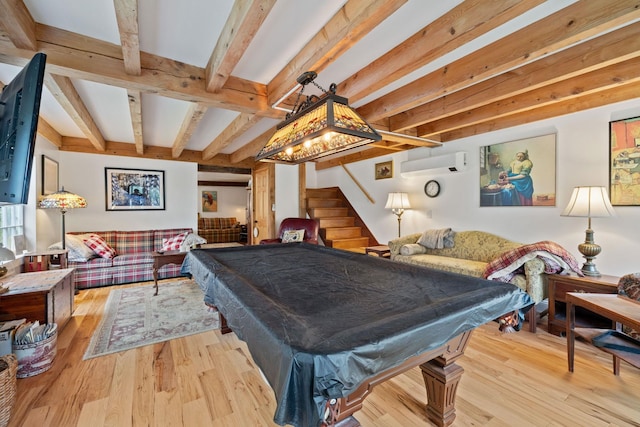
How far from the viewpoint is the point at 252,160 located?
20.3 ft

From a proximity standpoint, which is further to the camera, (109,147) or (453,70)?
(109,147)

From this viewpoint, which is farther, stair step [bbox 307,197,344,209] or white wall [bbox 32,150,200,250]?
stair step [bbox 307,197,344,209]

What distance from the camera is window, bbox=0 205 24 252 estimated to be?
2871mm

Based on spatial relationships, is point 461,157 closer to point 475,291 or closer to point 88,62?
point 475,291

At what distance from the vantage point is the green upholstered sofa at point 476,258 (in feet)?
8.58

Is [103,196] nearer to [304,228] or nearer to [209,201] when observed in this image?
[304,228]

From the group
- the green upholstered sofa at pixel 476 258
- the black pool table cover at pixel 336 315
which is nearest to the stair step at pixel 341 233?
the green upholstered sofa at pixel 476 258

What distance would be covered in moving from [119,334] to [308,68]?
9.45ft

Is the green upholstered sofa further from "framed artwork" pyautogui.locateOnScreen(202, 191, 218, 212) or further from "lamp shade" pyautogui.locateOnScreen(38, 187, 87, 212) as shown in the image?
"framed artwork" pyautogui.locateOnScreen(202, 191, 218, 212)

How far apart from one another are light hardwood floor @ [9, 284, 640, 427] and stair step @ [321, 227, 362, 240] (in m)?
3.22

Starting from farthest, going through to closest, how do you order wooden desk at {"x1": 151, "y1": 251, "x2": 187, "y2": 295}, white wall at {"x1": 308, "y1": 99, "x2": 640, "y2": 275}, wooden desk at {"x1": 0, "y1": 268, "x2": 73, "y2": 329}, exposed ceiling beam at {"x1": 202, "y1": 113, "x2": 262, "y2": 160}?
wooden desk at {"x1": 151, "y1": 251, "x2": 187, "y2": 295} → exposed ceiling beam at {"x1": 202, "y1": 113, "x2": 262, "y2": 160} → white wall at {"x1": 308, "y1": 99, "x2": 640, "y2": 275} → wooden desk at {"x1": 0, "y1": 268, "x2": 73, "y2": 329}

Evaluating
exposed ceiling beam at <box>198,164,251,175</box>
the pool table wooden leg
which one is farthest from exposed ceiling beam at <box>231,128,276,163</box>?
the pool table wooden leg

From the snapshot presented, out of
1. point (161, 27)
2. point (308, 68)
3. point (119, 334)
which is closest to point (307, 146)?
point (308, 68)

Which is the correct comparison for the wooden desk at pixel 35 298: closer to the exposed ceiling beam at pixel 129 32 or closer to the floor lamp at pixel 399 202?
the exposed ceiling beam at pixel 129 32
